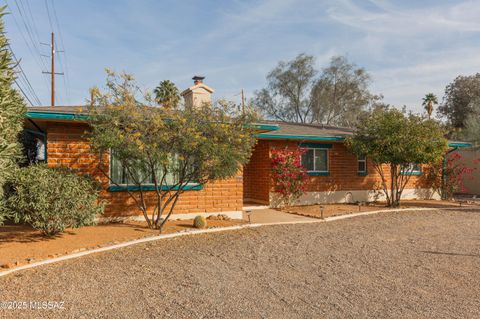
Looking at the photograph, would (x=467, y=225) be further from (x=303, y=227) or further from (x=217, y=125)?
(x=217, y=125)

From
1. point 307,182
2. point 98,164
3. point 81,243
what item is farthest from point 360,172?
point 81,243

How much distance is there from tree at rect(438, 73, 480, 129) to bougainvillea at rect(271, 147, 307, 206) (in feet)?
99.7

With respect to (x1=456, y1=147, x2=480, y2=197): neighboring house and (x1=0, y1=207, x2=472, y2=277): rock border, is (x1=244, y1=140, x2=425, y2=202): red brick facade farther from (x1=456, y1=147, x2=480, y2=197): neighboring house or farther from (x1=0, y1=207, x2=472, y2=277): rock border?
(x1=456, y1=147, x2=480, y2=197): neighboring house

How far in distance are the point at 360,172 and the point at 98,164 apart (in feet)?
37.8

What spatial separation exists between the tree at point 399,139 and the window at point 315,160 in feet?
4.92

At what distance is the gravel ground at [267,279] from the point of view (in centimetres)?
482

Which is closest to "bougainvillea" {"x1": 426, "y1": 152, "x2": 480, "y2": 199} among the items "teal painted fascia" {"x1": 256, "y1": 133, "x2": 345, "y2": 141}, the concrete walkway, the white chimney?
"teal painted fascia" {"x1": 256, "y1": 133, "x2": 345, "y2": 141}

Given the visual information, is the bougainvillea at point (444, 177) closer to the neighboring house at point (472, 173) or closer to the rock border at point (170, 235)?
the rock border at point (170, 235)

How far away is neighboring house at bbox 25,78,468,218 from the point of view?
10.3 meters

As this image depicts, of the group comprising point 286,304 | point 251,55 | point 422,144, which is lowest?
point 286,304

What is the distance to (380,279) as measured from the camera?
20.1 ft

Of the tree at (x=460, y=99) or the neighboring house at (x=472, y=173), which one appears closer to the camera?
the neighboring house at (x=472, y=173)

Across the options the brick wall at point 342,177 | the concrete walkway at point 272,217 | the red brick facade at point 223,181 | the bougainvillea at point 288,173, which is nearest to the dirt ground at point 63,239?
the red brick facade at point 223,181

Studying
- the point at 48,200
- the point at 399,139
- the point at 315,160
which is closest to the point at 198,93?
the point at 315,160
